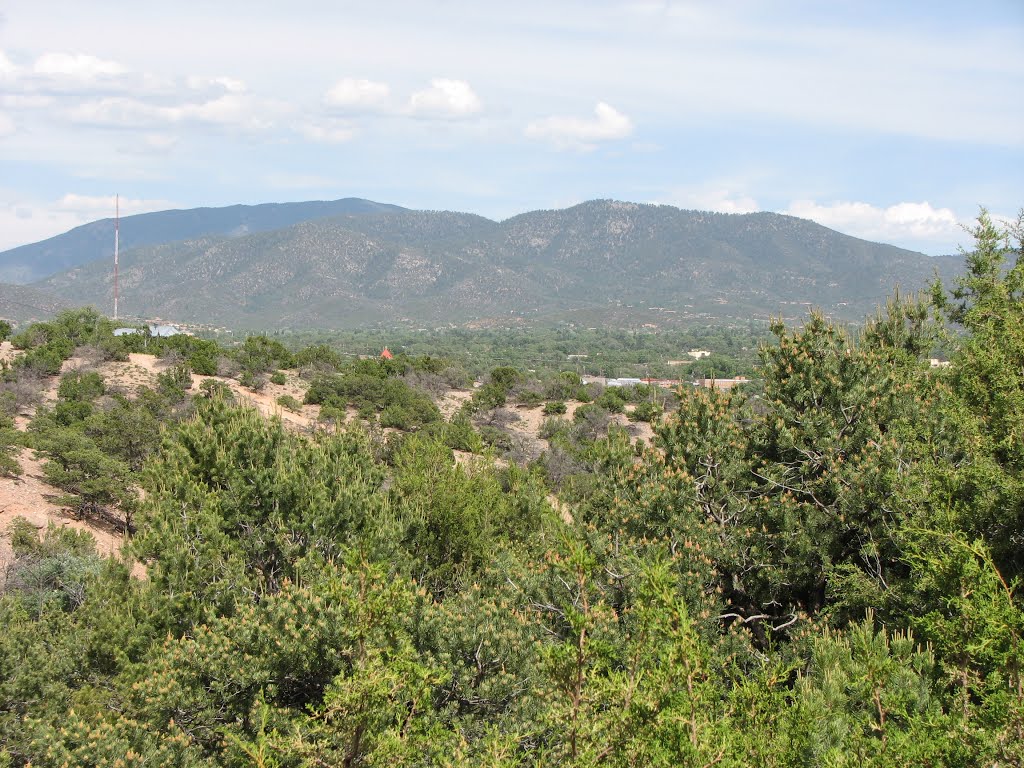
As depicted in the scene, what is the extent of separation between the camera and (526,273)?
511 feet

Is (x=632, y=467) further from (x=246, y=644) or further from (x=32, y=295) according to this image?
(x=32, y=295)

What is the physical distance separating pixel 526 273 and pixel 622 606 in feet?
490

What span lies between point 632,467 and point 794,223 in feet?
542

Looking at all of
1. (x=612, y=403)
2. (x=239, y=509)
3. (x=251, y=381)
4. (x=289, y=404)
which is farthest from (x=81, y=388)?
(x=612, y=403)

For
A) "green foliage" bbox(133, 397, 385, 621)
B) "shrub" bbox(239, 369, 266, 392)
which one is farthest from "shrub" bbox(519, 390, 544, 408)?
"green foliage" bbox(133, 397, 385, 621)

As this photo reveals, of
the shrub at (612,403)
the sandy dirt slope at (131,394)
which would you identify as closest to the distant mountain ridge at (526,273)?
the shrub at (612,403)

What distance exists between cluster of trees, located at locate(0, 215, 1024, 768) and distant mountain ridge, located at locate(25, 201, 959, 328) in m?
127

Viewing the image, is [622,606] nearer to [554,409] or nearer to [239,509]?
[239,509]

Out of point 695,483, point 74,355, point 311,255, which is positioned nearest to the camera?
point 695,483

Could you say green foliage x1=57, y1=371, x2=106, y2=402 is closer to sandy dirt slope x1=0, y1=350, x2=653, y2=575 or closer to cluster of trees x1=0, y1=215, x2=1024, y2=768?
sandy dirt slope x1=0, y1=350, x2=653, y2=575

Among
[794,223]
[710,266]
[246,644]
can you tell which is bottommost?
[246,644]

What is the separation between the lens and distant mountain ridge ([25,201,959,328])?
5536 inches

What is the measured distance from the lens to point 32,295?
115750 millimetres

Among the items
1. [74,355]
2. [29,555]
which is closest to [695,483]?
[29,555]
